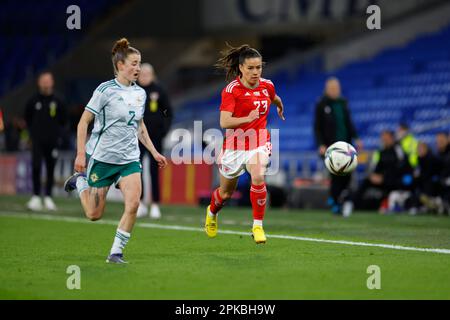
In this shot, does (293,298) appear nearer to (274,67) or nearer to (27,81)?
(274,67)

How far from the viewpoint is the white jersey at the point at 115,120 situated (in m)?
8.87

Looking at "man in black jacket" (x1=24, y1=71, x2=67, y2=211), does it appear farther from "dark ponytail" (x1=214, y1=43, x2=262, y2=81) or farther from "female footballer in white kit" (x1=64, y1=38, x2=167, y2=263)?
"female footballer in white kit" (x1=64, y1=38, x2=167, y2=263)

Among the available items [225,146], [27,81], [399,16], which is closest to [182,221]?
[225,146]

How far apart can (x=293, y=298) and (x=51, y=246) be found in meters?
4.45

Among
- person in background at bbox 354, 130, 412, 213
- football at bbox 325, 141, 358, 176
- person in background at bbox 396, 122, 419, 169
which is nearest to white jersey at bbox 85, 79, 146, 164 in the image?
football at bbox 325, 141, 358, 176

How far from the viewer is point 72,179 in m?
9.70

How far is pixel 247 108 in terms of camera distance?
33.9 ft

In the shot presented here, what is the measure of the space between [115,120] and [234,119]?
1.58 meters

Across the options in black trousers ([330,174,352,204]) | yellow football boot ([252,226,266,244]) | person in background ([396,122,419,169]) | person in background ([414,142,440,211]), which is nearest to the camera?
yellow football boot ([252,226,266,244])

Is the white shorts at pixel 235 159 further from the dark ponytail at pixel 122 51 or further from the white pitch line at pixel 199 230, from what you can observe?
the dark ponytail at pixel 122 51

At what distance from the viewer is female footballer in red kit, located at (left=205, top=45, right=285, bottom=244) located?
1019 centimetres

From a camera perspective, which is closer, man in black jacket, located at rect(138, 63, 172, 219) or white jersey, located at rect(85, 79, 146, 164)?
white jersey, located at rect(85, 79, 146, 164)

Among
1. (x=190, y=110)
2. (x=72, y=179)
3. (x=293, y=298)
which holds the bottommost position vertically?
(x=293, y=298)

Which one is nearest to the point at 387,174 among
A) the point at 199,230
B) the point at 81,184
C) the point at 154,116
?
the point at 154,116
